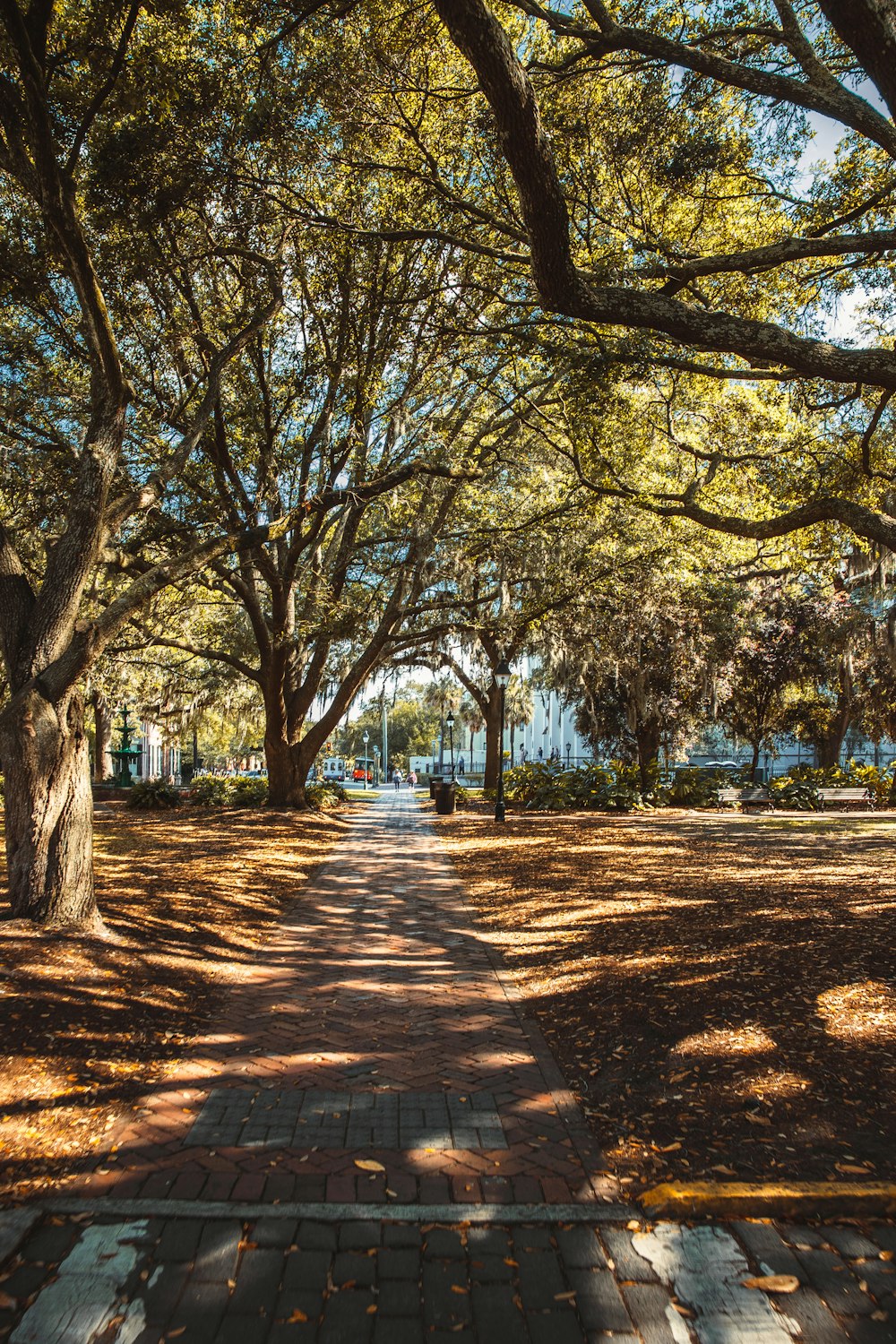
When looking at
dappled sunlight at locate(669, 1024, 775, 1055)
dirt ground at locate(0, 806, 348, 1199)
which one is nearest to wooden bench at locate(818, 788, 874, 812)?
dirt ground at locate(0, 806, 348, 1199)

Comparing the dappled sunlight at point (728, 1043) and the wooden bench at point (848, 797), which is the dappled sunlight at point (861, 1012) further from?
the wooden bench at point (848, 797)

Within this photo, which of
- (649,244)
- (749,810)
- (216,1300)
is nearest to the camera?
(216,1300)

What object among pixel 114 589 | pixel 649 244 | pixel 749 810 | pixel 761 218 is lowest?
pixel 749 810

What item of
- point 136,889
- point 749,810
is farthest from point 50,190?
point 749,810

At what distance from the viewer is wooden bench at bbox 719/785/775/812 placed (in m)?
23.8

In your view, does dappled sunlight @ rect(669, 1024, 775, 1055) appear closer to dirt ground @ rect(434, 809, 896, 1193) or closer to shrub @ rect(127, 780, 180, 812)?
dirt ground @ rect(434, 809, 896, 1193)

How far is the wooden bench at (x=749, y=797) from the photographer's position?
23.8 meters

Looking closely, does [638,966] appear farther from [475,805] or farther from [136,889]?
[475,805]

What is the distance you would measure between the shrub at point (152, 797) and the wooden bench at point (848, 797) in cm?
1694

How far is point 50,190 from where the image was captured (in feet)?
21.9

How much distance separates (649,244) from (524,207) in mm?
4097

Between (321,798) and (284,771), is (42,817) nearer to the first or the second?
(284,771)

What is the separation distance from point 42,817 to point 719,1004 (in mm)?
4794

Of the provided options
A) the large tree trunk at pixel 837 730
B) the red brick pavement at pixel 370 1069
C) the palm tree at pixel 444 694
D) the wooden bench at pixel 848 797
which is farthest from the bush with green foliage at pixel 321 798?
the large tree trunk at pixel 837 730
